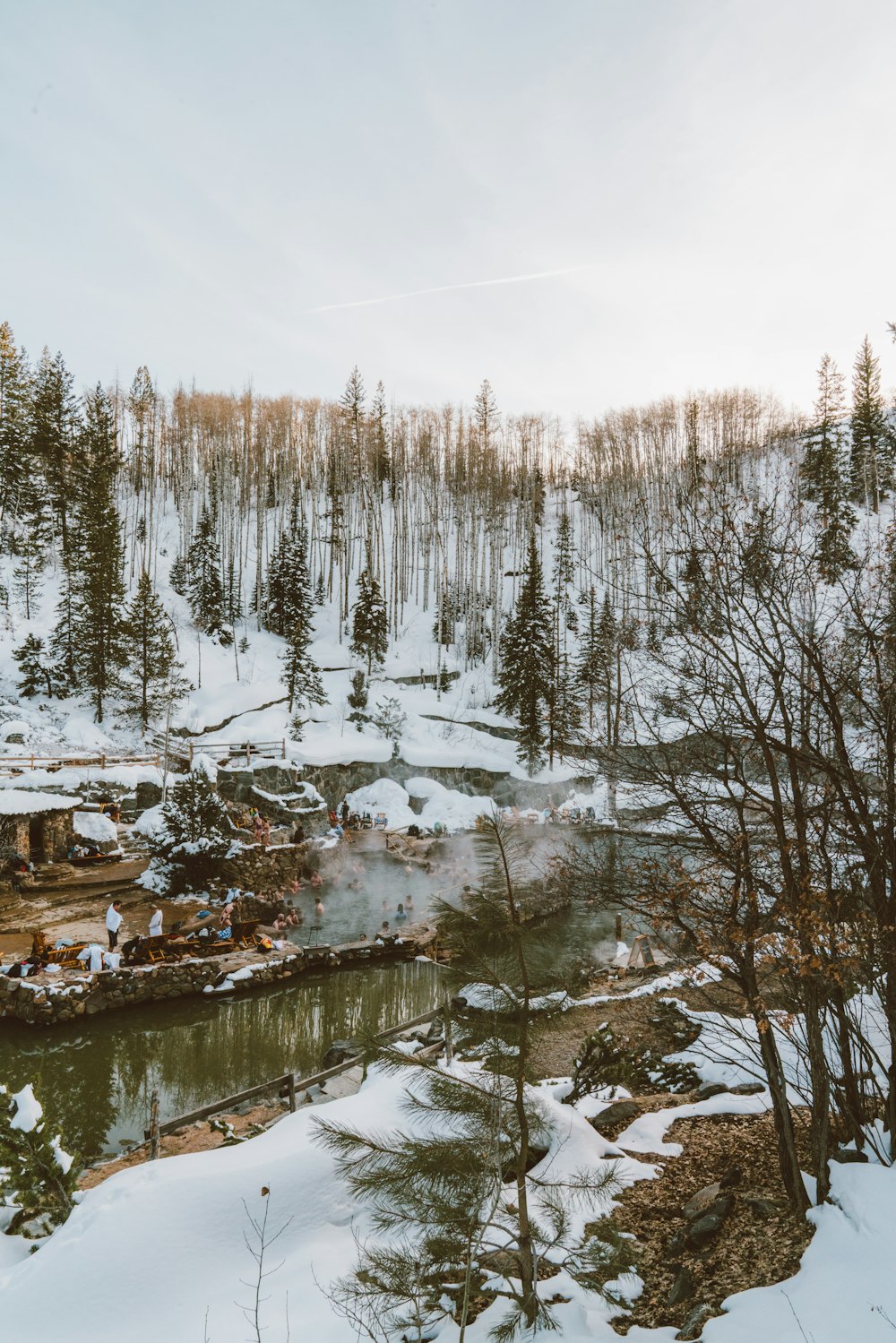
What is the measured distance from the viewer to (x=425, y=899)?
67.7ft

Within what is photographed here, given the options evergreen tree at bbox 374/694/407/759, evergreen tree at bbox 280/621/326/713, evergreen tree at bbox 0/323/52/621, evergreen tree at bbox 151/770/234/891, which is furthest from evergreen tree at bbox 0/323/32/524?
evergreen tree at bbox 151/770/234/891

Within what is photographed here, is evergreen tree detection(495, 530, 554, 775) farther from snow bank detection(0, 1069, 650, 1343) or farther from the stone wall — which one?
snow bank detection(0, 1069, 650, 1343)

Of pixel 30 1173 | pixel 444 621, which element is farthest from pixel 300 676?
pixel 30 1173

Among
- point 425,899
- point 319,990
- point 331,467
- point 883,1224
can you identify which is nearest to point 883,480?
point 331,467

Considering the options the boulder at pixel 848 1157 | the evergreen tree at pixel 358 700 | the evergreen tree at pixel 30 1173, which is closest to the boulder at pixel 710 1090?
A: the boulder at pixel 848 1157

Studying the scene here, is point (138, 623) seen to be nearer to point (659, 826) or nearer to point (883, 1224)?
point (659, 826)

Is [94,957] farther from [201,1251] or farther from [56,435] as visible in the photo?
[56,435]

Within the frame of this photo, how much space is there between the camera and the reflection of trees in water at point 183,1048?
10.3m

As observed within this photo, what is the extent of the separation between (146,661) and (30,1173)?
2816cm

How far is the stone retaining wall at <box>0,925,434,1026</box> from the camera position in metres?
12.6

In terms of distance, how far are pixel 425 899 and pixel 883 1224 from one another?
54.8 ft

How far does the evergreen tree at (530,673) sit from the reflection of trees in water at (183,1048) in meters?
18.7

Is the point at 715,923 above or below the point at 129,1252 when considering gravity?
above

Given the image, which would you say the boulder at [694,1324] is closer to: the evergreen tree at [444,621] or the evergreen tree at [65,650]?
the evergreen tree at [65,650]
